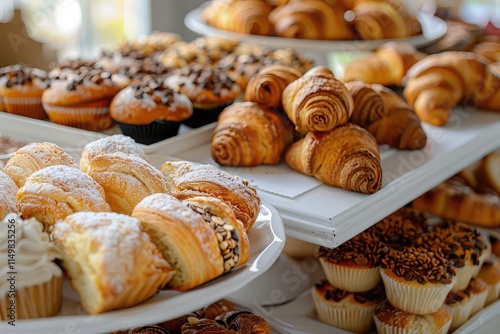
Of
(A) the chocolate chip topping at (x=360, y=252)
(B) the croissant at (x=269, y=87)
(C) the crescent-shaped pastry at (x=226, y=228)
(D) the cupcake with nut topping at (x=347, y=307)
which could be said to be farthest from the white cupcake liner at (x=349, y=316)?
(C) the crescent-shaped pastry at (x=226, y=228)

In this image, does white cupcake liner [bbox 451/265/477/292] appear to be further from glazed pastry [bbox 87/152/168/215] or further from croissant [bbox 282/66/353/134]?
glazed pastry [bbox 87/152/168/215]

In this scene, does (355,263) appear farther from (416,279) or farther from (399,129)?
(399,129)

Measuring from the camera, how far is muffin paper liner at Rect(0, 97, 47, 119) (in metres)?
1.68

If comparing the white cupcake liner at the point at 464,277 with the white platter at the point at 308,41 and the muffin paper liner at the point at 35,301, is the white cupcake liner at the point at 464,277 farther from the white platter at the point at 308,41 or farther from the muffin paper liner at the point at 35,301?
the muffin paper liner at the point at 35,301

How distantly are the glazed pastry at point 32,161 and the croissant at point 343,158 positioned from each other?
0.55 m

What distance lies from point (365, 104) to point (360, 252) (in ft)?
1.14

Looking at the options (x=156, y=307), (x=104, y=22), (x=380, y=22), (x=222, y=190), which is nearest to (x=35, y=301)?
(x=156, y=307)

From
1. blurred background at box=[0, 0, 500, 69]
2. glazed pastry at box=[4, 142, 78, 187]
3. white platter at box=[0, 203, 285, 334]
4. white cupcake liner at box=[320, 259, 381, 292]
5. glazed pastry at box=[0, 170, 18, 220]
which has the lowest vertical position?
blurred background at box=[0, 0, 500, 69]

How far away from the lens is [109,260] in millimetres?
839

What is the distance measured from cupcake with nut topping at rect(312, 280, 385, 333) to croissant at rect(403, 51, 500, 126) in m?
0.59

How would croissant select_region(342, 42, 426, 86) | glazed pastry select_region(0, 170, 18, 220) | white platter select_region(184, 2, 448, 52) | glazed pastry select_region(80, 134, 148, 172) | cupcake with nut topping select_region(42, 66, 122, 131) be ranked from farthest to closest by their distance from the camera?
white platter select_region(184, 2, 448, 52)
croissant select_region(342, 42, 426, 86)
cupcake with nut topping select_region(42, 66, 122, 131)
glazed pastry select_region(80, 134, 148, 172)
glazed pastry select_region(0, 170, 18, 220)

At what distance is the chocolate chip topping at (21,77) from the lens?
1689 mm

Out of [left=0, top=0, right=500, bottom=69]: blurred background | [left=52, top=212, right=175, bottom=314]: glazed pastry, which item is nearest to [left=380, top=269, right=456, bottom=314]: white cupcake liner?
[left=52, top=212, right=175, bottom=314]: glazed pastry

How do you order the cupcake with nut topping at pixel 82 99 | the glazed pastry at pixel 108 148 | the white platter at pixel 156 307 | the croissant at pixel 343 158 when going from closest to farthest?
the white platter at pixel 156 307 < the glazed pastry at pixel 108 148 < the croissant at pixel 343 158 < the cupcake with nut topping at pixel 82 99
